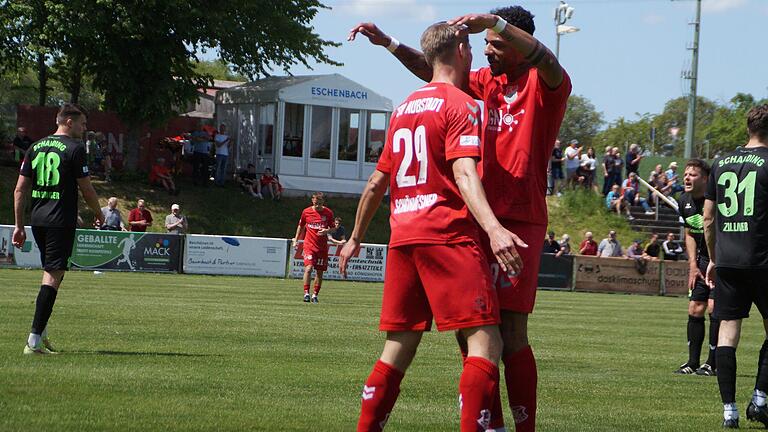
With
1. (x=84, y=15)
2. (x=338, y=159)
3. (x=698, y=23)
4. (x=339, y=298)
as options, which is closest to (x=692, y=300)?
(x=339, y=298)

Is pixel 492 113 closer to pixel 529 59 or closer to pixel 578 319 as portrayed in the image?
pixel 529 59

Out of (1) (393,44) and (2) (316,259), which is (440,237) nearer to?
(1) (393,44)

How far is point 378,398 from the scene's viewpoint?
236 inches

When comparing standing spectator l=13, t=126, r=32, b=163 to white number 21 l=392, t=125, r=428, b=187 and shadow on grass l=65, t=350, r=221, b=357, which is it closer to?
shadow on grass l=65, t=350, r=221, b=357

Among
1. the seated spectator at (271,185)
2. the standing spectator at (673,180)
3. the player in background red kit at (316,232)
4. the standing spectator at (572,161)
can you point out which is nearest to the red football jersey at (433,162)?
the player in background red kit at (316,232)

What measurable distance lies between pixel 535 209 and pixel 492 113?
570 millimetres

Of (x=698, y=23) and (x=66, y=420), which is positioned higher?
(x=698, y=23)

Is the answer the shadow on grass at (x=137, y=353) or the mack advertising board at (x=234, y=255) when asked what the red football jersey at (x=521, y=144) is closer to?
the shadow on grass at (x=137, y=353)

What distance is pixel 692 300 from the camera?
41.6 feet

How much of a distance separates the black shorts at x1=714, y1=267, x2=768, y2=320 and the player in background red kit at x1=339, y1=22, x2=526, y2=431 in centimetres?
288

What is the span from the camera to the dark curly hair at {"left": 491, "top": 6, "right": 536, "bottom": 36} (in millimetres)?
6516

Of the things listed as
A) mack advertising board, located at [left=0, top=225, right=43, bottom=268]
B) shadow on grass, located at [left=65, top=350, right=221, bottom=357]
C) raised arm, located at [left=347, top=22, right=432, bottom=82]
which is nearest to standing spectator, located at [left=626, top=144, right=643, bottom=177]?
mack advertising board, located at [left=0, top=225, right=43, bottom=268]

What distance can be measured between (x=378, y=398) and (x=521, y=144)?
155 cm

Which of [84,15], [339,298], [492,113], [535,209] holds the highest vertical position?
[84,15]
